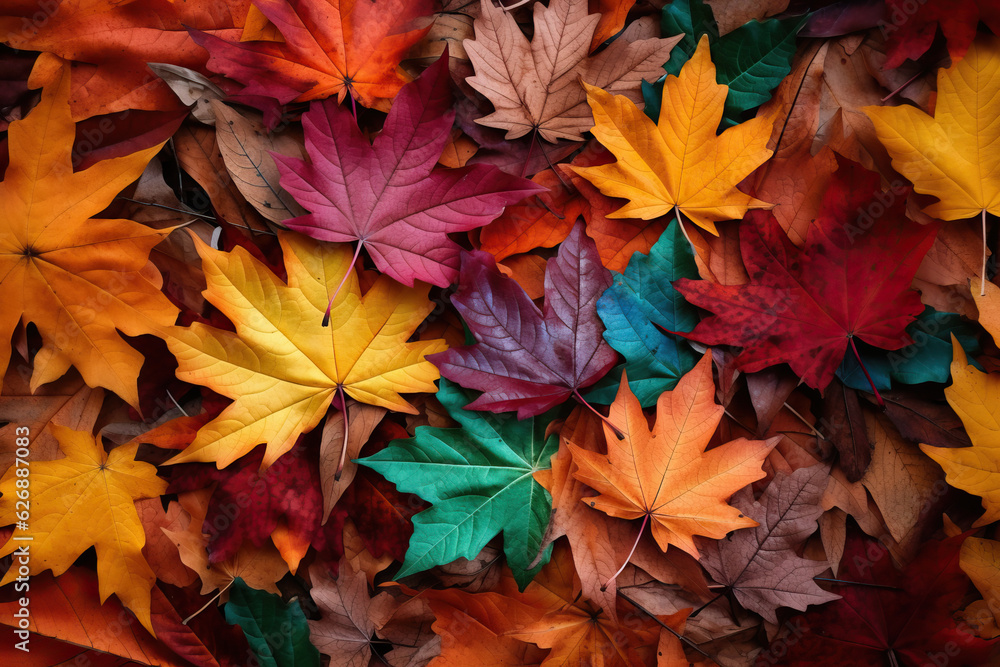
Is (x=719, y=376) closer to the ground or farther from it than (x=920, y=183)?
closer to the ground

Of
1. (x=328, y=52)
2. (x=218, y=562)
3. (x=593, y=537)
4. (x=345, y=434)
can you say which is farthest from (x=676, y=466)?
(x=328, y=52)

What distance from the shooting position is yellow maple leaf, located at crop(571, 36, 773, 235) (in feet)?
2.98

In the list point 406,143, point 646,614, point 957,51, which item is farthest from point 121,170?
point 957,51

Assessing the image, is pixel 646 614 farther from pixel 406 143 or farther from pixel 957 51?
pixel 957 51

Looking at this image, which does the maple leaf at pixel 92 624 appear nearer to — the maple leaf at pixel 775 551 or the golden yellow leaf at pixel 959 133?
the maple leaf at pixel 775 551

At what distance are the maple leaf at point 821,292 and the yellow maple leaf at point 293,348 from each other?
1.58 feet

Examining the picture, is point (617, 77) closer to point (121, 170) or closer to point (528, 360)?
point (528, 360)

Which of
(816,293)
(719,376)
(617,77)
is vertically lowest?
(719,376)

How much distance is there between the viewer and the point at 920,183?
3.10 ft

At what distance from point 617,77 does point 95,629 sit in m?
1.33

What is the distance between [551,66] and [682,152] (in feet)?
0.89

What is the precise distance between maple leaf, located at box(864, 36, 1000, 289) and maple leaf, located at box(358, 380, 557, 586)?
0.79 metres

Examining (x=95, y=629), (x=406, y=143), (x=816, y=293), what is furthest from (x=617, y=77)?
(x=95, y=629)

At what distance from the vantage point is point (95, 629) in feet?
3.11
